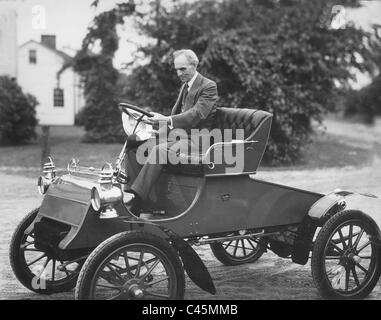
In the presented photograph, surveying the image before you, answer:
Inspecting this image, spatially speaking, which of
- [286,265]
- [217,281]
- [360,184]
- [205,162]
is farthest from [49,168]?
[360,184]

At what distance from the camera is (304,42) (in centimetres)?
1325

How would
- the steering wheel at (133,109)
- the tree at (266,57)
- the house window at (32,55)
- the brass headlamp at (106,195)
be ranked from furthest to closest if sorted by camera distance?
the house window at (32,55)
the tree at (266,57)
the steering wheel at (133,109)
the brass headlamp at (106,195)

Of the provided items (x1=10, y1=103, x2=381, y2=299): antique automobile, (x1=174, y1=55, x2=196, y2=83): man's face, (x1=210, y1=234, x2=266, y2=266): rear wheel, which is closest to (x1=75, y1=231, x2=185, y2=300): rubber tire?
(x1=10, y1=103, x2=381, y2=299): antique automobile

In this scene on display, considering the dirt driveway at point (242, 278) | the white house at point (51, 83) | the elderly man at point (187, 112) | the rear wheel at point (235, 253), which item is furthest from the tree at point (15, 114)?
the elderly man at point (187, 112)

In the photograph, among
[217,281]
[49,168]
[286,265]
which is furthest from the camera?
[286,265]

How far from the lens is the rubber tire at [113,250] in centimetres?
359

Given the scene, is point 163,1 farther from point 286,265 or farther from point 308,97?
point 286,265

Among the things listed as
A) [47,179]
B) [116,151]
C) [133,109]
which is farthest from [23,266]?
[116,151]

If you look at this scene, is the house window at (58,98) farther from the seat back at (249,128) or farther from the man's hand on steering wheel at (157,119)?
the man's hand on steering wheel at (157,119)

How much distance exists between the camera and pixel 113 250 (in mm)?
3670

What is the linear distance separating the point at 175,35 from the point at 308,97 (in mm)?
3262

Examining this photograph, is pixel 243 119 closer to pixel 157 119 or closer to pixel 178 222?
pixel 157 119

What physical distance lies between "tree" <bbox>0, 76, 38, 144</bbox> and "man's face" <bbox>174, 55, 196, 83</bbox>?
43.2 feet
